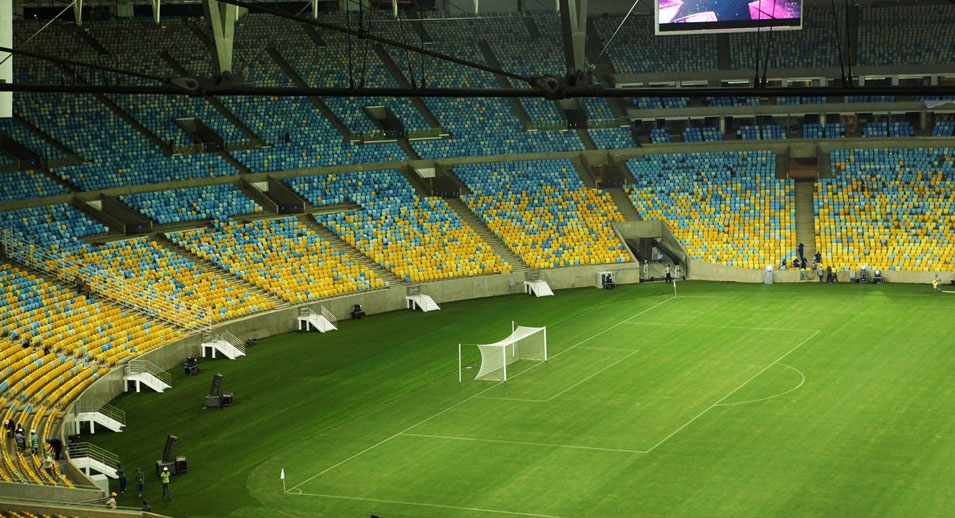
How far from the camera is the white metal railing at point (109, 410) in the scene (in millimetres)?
39531

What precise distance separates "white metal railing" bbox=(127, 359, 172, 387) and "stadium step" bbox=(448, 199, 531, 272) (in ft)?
67.0

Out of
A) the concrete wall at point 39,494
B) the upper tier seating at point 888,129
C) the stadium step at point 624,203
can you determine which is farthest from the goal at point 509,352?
the upper tier seating at point 888,129

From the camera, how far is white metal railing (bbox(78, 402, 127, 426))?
3953 centimetres

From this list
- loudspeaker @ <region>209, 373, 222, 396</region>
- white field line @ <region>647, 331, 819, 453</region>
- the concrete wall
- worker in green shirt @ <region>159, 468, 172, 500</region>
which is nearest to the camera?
the concrete wall

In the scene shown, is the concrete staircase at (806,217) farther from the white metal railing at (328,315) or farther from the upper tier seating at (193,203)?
the upper tier seating at (193,203)

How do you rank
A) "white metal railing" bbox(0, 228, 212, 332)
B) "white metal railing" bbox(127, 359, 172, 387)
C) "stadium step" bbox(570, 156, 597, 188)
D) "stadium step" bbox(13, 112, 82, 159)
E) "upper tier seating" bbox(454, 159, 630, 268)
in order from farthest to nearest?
"stadium step" bbox(570, 156, 597, 188)
"upper tier seating" bbox(454, 159, 630, 268)
"stadium step" bbox(13, 112, 82, 159)
"white metal railing" bbox(0, 228, 212, 332)
"white metal railing" bbox(127, 359, 172, 387)

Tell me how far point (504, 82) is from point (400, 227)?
16.5 metres

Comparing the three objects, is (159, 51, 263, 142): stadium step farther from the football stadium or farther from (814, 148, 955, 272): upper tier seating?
(814, 148, 955, 272): upper tier seating

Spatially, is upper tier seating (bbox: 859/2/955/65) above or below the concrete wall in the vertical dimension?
above

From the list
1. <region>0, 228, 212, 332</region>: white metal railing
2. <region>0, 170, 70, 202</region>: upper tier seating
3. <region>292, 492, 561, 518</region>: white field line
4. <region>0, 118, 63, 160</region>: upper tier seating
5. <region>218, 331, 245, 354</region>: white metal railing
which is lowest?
<region>292, 492, 561, 518</region>: white field line

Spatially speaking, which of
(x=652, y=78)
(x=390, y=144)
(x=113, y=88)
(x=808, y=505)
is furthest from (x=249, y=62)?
(x=113, y=88)

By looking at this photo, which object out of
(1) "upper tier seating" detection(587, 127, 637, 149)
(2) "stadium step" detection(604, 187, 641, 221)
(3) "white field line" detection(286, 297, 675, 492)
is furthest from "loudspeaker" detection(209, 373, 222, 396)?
(1) "upper tier seating" detection(587, 127, 637, 149)

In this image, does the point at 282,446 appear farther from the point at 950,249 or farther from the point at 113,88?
the point at 950,249

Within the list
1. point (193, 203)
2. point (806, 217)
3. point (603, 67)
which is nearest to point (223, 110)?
point (193, 203)
